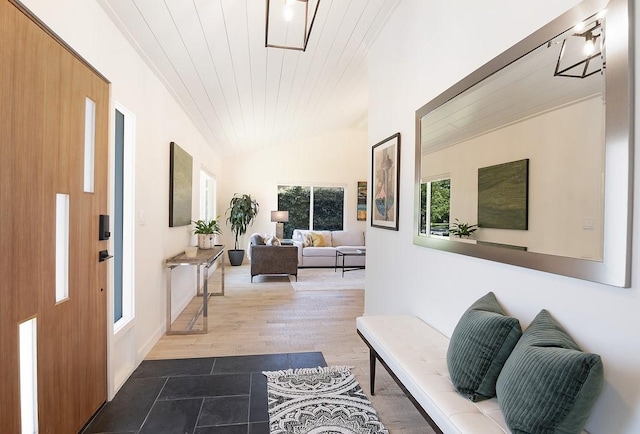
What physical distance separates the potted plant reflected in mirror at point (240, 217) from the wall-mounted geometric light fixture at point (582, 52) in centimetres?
689

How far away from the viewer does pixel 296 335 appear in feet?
10.6

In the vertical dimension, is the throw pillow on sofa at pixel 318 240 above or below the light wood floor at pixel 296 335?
above

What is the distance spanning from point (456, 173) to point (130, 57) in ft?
7.84

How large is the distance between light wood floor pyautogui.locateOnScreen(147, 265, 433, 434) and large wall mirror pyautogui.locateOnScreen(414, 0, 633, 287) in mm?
1064

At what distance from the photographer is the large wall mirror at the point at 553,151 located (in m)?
1.04

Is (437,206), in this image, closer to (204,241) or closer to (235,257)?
(204,241)

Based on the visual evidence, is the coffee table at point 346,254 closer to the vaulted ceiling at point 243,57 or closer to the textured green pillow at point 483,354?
the vaulted ceiling at point 243,57

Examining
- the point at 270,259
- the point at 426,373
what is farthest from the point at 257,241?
the point at 426,373

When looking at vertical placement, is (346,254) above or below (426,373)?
below

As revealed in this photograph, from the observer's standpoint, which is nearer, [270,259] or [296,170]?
[270,259]

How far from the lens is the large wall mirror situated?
1036mm

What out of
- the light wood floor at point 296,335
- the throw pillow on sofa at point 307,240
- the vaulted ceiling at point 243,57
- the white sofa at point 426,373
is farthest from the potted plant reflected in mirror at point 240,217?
the white sofa at point 426,373

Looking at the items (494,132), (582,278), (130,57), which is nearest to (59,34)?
(130,57)

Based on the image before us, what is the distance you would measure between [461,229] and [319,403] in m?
1.36
